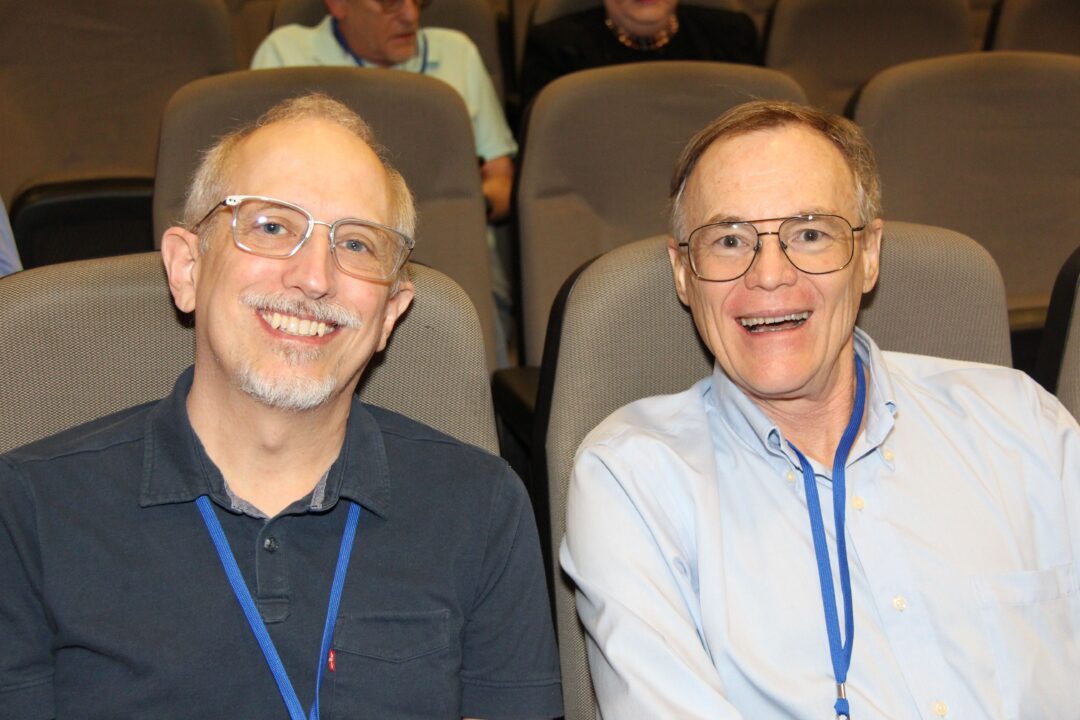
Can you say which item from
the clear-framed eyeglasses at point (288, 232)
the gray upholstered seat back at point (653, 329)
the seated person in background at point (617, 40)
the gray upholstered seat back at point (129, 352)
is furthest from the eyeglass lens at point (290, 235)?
the seated person in background at point (617, 40)

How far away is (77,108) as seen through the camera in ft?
9.88

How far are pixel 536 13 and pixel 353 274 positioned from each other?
228 centimetres

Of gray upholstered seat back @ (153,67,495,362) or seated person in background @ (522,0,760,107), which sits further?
seated person in background @ (522,0,760,107)

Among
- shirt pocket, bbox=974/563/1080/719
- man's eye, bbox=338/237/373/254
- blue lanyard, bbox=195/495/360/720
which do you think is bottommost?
shirt pocket, bbox=974/563/1080/719

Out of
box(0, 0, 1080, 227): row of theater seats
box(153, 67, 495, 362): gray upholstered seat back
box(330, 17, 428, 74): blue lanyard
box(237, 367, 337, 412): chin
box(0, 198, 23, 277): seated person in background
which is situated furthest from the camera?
box(330, 17, 428, 74): blue lanyard

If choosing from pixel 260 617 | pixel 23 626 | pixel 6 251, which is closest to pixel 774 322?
pixel 260 617

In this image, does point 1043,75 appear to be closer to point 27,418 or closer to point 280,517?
point 280,517

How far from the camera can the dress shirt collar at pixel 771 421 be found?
154cm

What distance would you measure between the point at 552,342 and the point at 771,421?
0.32 meters

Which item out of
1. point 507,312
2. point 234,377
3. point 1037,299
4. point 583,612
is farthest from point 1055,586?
point 507,312

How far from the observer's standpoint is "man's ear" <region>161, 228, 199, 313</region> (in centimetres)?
146

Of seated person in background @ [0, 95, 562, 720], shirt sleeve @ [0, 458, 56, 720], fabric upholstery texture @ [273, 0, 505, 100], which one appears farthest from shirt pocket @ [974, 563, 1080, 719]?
fabric upholstery texture @ [273, 0, 505, 100]

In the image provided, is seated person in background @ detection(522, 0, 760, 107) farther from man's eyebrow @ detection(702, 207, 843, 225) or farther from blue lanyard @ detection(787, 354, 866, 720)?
blue lanyard @ detection(787, 354, 866, 720)

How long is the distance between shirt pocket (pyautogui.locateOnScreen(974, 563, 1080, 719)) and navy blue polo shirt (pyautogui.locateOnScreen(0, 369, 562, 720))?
56 centimetres
